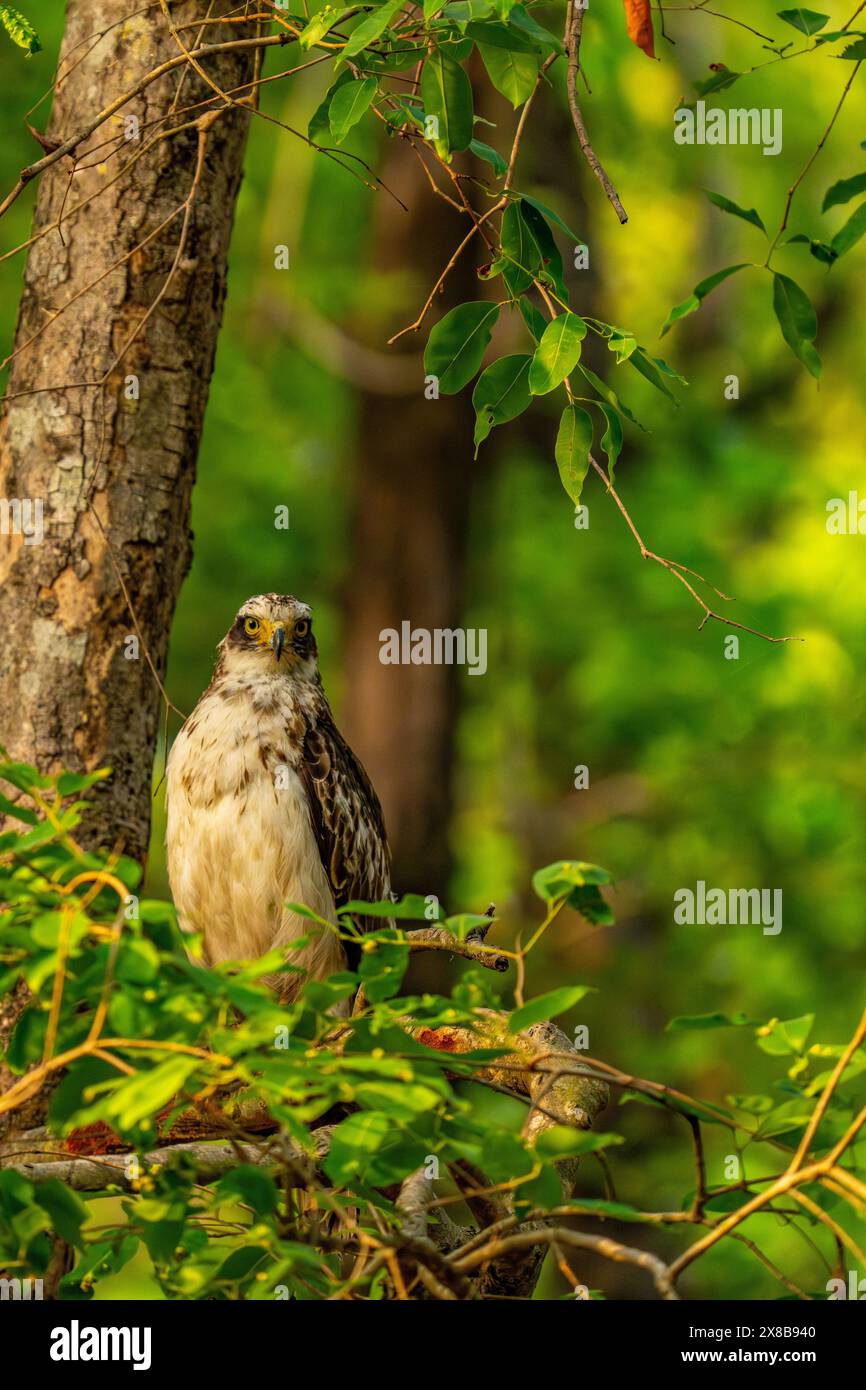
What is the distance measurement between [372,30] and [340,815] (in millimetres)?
3116

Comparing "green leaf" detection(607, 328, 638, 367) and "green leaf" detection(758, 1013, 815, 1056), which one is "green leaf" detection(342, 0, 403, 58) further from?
"green leaf" detection(758, 1013, 815, 1056)

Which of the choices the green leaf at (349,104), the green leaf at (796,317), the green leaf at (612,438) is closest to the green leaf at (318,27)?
the green leaf at (349,104)

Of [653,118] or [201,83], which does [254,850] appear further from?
[653,118]

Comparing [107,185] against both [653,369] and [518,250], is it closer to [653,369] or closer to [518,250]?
[518,250]

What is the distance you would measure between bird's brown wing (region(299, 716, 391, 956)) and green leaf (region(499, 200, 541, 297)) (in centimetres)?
252

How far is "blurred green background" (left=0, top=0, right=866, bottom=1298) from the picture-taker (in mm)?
12250

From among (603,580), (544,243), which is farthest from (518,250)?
(603,580)

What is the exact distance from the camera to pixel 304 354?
14500 millimetres

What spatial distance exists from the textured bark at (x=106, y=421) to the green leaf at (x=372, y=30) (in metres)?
A: 1.60

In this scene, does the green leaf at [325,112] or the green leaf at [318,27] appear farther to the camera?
the green leaf at [325,112]

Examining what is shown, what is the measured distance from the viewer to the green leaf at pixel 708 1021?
261cm

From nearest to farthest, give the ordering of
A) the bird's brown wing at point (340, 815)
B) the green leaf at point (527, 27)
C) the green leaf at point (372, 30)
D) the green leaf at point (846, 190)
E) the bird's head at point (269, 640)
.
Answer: the green leaf at point (372, 30), the green leaf at point (527, 27), the green leaf at point (846, 190), the bird's brown wing at point (340, 815), the bird's head at point (269, 640)

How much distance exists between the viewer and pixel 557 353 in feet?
11.3

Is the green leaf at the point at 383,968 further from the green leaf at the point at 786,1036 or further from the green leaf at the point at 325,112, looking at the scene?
the green leaf at the point at 325,112
